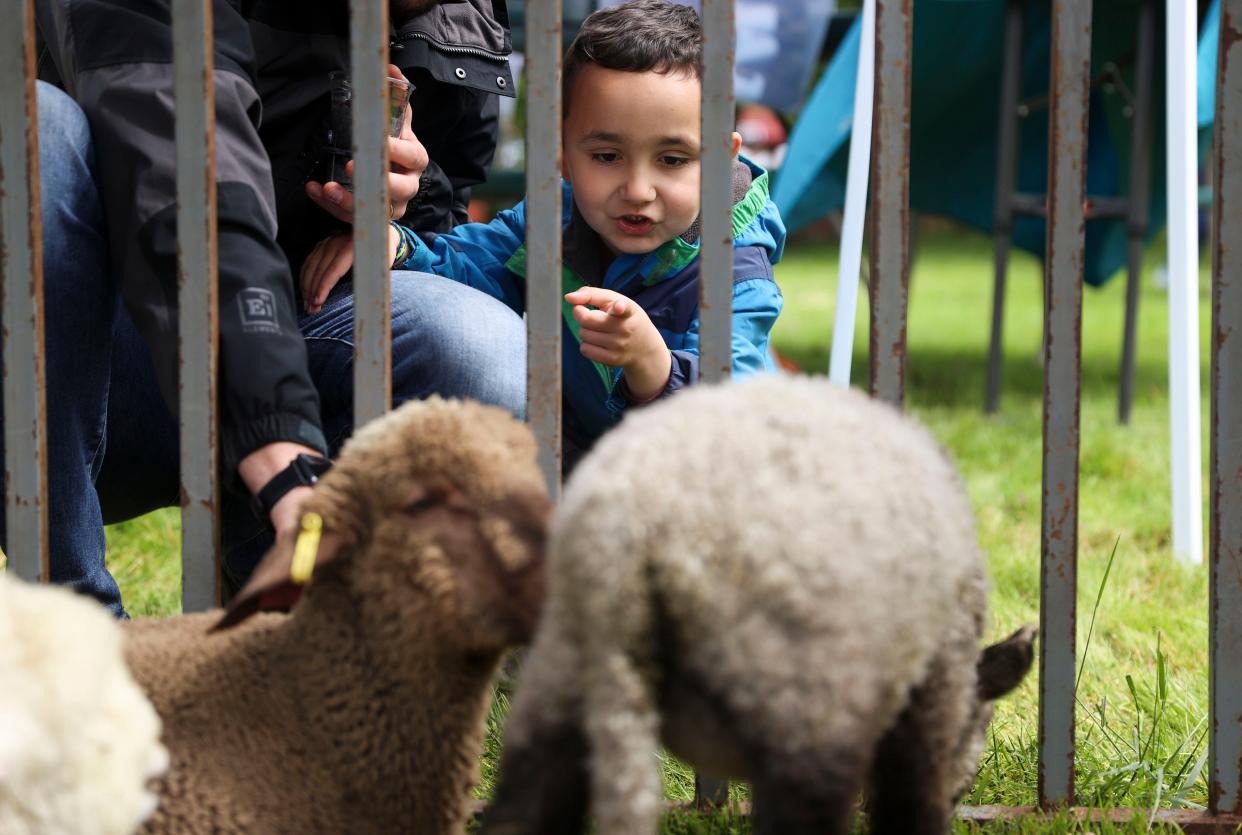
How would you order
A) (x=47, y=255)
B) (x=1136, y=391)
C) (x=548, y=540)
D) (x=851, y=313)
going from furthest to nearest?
(x=1136, y=391)
(x=851, y=313)
(x=47, y=255)
(x=548, y=540)

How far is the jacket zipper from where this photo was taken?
71.7 inches

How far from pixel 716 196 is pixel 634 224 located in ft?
2.37

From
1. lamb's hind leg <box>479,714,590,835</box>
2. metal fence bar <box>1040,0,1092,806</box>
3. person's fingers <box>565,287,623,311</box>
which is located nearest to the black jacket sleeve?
person's fingers <box>565,287,623,311</box>

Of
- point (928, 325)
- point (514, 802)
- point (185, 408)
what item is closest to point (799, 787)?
point (514, 802)

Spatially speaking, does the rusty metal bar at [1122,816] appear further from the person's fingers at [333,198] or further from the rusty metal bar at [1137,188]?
the rusty metal bar at [1137,188]

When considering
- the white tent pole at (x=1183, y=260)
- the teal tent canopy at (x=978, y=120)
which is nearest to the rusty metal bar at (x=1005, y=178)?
the teal tent canopy at (x=978, y=120)

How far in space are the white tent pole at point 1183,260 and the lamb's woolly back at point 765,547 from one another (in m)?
2.10

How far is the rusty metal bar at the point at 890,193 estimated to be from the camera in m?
1.22

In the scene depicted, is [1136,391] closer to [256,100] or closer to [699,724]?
[256,100]

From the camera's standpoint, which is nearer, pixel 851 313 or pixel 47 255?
pixel 47 255

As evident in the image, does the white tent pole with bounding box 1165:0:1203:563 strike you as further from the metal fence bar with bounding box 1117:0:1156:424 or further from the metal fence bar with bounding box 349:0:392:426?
the metal fence bar with bounding box 349:0:392:426

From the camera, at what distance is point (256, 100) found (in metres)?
1.46

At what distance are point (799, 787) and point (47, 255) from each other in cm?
111

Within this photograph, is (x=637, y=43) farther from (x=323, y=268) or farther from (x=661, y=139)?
(x=323, y=268)
